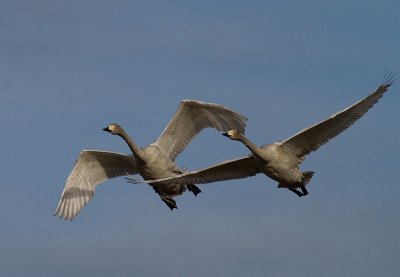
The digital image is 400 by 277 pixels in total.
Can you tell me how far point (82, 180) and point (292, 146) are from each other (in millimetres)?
7507

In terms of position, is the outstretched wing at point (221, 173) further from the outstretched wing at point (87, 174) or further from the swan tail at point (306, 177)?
the outstretched wing at point (87, 174)

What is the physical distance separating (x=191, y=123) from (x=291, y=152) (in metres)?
4.54

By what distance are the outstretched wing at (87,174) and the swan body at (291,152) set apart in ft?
13.6

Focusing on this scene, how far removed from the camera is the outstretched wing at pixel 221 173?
30641 millimetres

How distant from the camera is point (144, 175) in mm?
32688

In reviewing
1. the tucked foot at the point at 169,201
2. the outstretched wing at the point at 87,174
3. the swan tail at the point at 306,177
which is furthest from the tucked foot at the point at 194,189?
the swan tail at the point at 306,177

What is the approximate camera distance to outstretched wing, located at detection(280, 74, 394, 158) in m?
29.4

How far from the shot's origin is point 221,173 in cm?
3108

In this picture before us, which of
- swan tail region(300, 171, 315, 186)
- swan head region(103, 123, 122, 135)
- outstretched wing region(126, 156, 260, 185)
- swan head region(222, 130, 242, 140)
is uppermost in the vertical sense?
swan head region(103, 123, 122, 135)

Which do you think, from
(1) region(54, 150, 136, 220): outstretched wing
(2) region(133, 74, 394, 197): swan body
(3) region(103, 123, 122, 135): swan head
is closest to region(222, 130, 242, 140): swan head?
(2) region(133, 74, 394, 197): swan body

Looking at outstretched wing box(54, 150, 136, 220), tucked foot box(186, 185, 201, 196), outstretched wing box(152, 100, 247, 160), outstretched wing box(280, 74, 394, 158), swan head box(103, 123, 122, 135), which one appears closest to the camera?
outstretched wing box(280, 74, 394, 158)

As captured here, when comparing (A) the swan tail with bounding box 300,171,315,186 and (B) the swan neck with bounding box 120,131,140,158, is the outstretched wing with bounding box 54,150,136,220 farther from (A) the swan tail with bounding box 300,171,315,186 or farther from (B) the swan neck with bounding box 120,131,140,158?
(A) the swan tail with bounding box 300,171,315,186

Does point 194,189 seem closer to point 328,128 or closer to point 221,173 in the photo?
point 221,173

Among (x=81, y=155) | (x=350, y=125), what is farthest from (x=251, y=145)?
(x=81, y=155)
